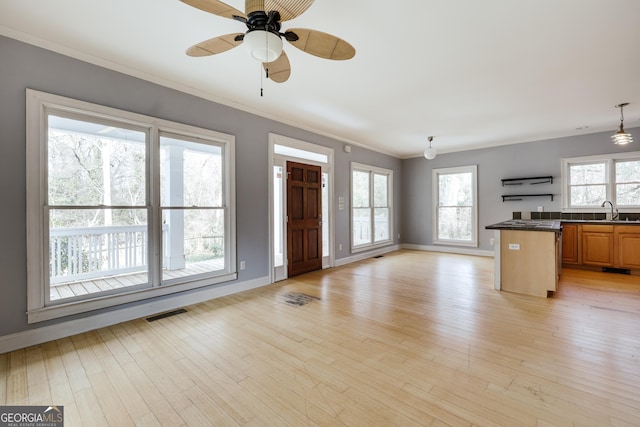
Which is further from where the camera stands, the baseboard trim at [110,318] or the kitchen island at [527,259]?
the kitchen island at [527,259]

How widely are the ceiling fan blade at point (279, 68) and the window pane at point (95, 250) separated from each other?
2181 millimetres

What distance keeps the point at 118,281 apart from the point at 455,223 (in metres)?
7.21

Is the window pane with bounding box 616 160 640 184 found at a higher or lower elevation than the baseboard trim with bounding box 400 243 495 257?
higher

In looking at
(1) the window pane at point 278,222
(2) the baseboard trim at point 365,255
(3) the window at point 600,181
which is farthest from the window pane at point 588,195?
(1) the window pane at point 278,222

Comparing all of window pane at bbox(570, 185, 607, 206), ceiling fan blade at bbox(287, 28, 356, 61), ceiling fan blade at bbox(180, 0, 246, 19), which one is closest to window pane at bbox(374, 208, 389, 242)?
window pane at bbox(570, 185, 607, 206)

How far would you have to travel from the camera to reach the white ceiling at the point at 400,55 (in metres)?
2.15

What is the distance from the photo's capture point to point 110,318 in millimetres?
2922

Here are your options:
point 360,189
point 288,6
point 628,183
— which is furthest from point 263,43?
point 628,183

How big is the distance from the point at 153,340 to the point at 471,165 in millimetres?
7339

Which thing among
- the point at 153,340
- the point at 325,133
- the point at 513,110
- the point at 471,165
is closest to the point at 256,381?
the point at 153,340

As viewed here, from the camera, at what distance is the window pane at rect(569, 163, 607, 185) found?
5512mm

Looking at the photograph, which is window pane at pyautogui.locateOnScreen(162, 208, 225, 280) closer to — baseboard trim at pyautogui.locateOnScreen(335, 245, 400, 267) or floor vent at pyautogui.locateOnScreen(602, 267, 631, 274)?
baseboard trim at pyautogui.locateOnScreen(335, 245, 400, 267)

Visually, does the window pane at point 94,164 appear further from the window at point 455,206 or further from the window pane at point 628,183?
the window pane at point 628,183

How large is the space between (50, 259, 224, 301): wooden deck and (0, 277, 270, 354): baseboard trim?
26 centimetres
